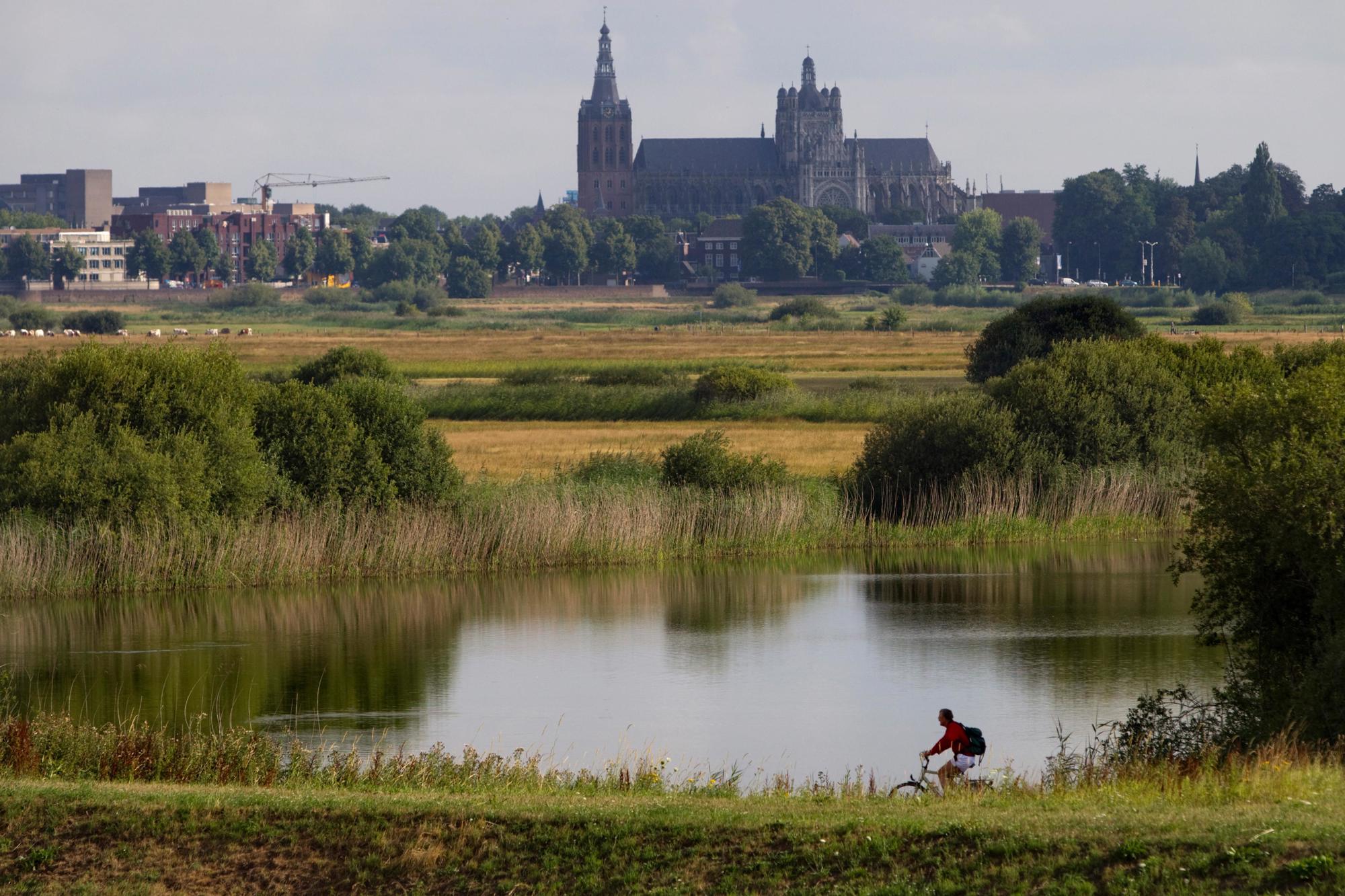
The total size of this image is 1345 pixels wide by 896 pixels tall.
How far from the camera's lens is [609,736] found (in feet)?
63.0

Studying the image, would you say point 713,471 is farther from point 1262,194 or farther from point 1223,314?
point 1262,194

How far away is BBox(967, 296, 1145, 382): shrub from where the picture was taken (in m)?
53.2

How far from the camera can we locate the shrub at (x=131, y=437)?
28938 millimetres

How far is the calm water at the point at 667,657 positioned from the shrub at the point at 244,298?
159042 mm

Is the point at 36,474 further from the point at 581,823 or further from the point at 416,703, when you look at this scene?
the point at 581,823

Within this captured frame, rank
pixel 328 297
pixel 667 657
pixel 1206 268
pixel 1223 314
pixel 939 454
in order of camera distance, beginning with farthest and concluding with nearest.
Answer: pixel 328 297 < pixel 1206 268 < pixel 1223 314 < pixel 939 454 < pixel 667 657

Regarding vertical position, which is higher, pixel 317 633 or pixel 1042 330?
pixel 1042 330

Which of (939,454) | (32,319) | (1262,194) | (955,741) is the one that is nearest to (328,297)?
(32,319)

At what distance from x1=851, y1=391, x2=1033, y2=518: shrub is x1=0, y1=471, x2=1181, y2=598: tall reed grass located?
16.9 inches

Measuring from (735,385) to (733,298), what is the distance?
395 ft

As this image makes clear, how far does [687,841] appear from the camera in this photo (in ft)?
41.8

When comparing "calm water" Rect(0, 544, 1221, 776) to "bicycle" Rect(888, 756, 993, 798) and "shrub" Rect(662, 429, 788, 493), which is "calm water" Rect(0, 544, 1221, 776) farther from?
"shrub" Rect(662, 429, 788, 493)

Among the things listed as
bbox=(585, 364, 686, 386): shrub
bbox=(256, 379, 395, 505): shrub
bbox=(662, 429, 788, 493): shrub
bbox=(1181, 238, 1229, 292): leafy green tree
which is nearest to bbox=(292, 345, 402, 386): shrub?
bbox=(256, 379, 395, 505): shrub

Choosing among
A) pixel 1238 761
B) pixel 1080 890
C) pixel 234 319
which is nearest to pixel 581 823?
pixel 1080 890
